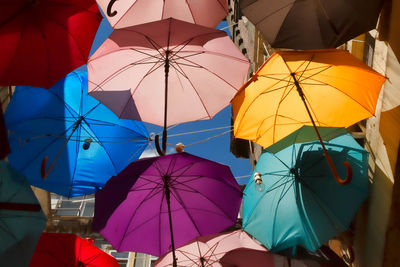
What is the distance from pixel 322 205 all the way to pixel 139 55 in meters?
3.52

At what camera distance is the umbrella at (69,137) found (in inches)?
235

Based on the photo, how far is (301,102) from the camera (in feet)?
17.8

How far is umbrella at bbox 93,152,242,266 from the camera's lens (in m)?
5.81

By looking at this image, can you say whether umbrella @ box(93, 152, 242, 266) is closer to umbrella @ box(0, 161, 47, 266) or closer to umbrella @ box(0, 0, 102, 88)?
umbrella @ box(0, 161, 47, 266)

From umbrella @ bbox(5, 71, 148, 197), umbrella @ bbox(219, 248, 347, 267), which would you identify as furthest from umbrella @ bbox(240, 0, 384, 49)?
umbrella @ bbox(219, 248, 347, 267)

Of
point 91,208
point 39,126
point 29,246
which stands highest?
point 39,126

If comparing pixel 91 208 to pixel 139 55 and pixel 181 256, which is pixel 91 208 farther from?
pixel 139 55

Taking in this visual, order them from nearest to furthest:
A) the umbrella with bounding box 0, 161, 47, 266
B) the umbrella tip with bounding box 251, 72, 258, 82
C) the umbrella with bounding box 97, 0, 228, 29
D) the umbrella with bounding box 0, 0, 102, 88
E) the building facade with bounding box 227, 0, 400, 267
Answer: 1. the umbrella with bounding box 0, 161, 47, 266
2. the building facade with bounding box 227, 0, 400, 267
3. the umbrella with bounding box 0, 0, 102, 88
4. the umbrella tip with bounding box 251, 72, 258, 82
5. the umbrella with bounding box 97, 0, 228, 29

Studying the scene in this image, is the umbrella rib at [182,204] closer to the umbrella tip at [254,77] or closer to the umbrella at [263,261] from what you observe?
the umbrella at [263,261]

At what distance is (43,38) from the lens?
5230 millimetres

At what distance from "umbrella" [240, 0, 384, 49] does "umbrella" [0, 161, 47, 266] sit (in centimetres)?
379

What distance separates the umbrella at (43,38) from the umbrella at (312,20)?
7.79 ft

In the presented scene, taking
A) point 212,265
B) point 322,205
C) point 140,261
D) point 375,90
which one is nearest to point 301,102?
point 375,90

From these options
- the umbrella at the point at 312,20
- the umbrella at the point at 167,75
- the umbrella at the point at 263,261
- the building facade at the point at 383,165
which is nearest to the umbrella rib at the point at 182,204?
the umbrella at the point at 263,261
